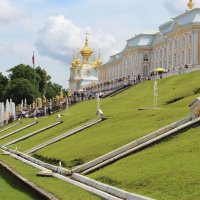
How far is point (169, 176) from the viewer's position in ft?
39.9

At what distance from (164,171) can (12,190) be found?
15.3 ft

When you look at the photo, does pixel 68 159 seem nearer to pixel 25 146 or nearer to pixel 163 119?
pixel 163 119

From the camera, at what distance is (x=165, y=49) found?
285 feet

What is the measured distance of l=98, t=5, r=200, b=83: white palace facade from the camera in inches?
2900

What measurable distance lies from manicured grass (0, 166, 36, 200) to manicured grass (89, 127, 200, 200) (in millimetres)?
2155

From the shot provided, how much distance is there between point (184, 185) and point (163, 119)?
37.7 ft

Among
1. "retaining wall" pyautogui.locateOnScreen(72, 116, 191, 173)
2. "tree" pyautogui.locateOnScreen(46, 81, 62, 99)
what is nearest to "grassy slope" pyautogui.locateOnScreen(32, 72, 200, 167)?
"retaining wall" pyautogui.locateOnScreen(72, 116, 191, 173)

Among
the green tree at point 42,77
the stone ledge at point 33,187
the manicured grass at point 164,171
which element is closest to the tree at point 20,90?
the green tree at point 42,77

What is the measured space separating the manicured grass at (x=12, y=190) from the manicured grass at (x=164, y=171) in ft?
7.07

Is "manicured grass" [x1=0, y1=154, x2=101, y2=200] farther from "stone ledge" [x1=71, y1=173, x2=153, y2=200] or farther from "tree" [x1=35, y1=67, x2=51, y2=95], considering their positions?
"tree" [x1=35, y1=67, x2=51, y2=95]

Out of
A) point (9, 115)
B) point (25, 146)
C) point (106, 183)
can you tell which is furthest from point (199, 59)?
point (106, 183)

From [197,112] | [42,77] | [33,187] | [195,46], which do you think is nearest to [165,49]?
[195,46]

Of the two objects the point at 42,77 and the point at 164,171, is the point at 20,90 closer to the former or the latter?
the point at 42,77

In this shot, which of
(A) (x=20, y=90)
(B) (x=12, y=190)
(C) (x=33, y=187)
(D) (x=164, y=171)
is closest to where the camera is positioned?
(D) (x=164, y=171)
